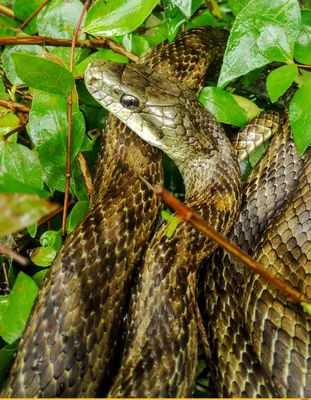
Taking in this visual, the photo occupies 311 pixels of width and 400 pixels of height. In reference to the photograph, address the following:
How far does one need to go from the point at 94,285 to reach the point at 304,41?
1.16 m

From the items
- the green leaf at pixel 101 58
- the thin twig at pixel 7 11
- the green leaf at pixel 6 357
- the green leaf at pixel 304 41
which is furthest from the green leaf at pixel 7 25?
the green leaf at pixel 6 357

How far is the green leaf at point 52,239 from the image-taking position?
194cm

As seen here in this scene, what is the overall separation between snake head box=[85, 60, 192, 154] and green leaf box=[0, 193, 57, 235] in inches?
42.3

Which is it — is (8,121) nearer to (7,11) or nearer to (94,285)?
(7,11)

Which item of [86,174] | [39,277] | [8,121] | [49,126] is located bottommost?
[39,277]

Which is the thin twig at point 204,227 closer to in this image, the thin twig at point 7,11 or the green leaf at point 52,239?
the green leaf at point 52,239

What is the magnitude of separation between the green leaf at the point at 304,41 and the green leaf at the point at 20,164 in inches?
40.2

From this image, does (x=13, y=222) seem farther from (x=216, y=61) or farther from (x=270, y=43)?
(x=216, y=61)

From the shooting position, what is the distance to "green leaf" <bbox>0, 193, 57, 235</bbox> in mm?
1045

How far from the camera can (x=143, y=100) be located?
2.14 metres

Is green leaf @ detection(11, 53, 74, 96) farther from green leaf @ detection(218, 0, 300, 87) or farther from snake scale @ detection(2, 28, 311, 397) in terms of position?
green leaf @ detection(218, 0, 300, 87)

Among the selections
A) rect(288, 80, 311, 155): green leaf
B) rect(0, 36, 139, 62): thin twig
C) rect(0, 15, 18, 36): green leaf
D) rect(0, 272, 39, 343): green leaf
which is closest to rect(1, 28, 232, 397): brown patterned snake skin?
rect(0, 272, 39, 343): green leaf

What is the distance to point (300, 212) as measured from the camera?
1.96 meters

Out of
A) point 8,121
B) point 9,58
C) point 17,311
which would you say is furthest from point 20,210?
point 9,58
